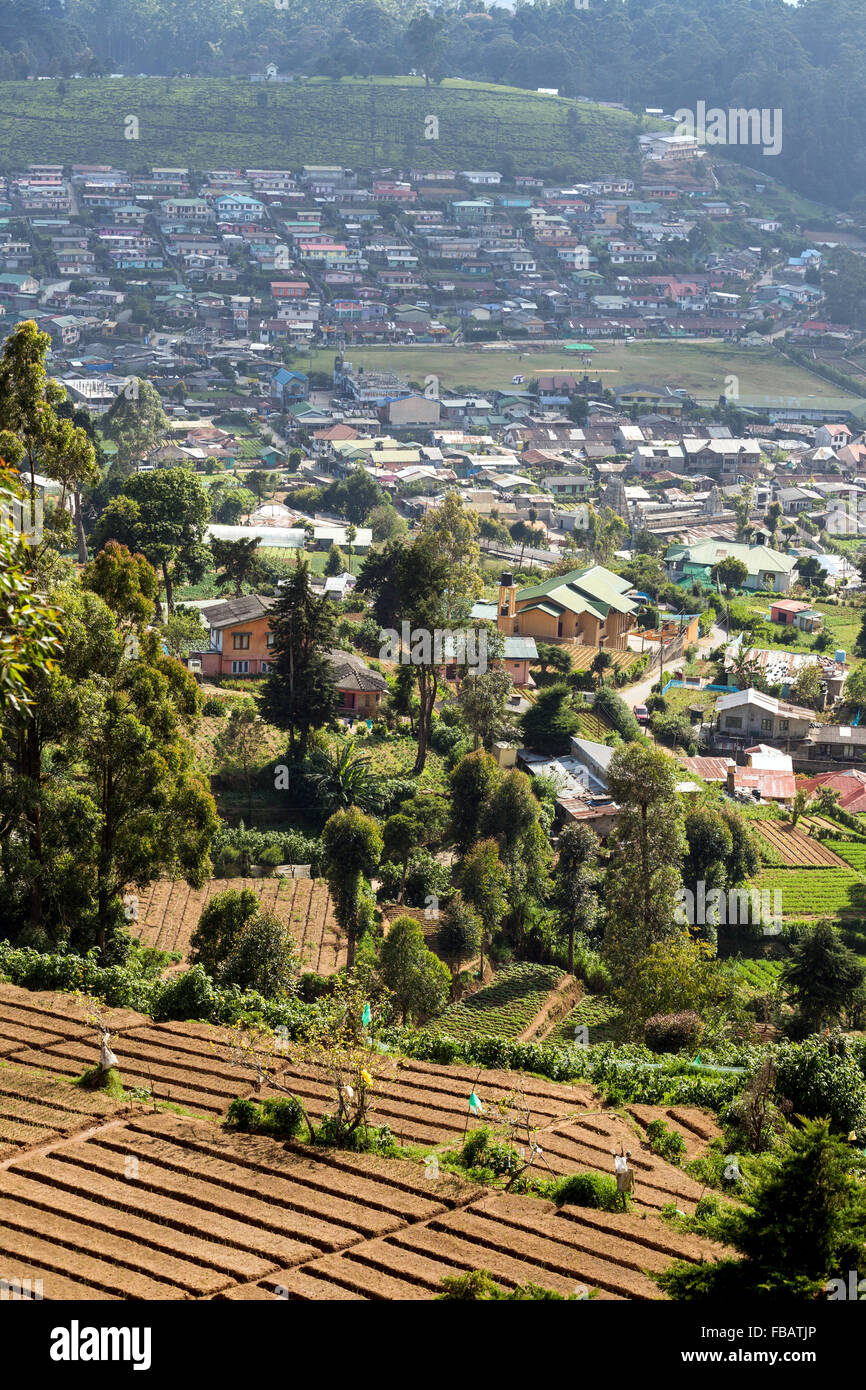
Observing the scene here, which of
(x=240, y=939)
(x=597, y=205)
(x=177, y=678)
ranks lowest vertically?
(x=240, y=939)

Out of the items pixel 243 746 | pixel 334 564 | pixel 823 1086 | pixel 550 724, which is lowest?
pixel 550 724

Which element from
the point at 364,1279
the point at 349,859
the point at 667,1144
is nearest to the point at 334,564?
the point at 349,859

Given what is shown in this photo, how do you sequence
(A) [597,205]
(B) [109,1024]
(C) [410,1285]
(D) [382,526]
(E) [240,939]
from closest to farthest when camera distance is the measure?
(C) [410,1285]
(B) [109,1024]
(E) [240,939]
(D) [382,526]
(A) [597,205]

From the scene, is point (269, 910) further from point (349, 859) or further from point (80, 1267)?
point (80, 1267)

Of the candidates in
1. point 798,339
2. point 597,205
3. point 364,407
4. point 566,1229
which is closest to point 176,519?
point 566,1229

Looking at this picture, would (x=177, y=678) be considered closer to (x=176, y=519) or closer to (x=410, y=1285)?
(x=410, y=1285)

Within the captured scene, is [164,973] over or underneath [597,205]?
underneath

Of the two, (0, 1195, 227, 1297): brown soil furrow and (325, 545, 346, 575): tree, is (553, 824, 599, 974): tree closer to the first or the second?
(0, 1195, 227, 1297): brown soil furrow

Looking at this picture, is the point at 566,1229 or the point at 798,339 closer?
the point at 566,1229
